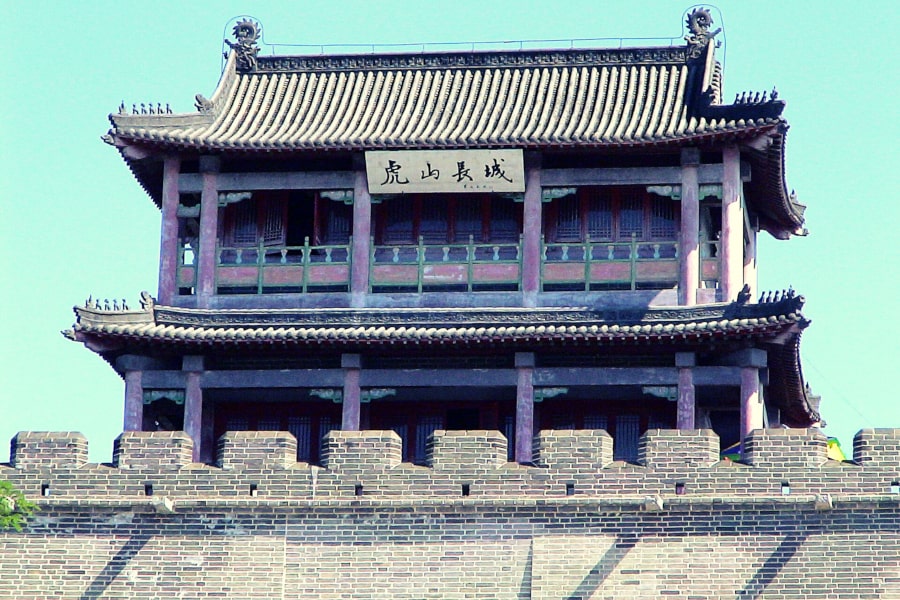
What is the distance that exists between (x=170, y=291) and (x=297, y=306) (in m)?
1.92

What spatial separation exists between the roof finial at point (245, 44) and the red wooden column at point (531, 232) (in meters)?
5.65

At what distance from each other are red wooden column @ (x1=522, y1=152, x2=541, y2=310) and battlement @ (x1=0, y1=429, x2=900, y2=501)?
630 centimetres

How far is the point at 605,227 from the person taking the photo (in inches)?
1448

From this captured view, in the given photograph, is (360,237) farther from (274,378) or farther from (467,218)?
(274,378)

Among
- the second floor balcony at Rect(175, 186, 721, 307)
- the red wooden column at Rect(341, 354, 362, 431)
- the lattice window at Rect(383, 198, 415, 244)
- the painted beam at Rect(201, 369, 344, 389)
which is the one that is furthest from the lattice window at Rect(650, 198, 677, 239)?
the painted beam at Rect(201, 369, 344, 389)

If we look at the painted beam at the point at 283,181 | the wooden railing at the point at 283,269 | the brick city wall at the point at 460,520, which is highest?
the painted beam at the point at 283,181

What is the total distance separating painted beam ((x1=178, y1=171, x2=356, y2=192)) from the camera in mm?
37062

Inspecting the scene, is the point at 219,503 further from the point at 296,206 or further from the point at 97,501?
the point at 296,206

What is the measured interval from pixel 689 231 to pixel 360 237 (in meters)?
4.88

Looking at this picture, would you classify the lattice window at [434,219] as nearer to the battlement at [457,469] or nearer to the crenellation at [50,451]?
the battlement at [457,469]

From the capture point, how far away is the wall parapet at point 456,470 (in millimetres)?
29172

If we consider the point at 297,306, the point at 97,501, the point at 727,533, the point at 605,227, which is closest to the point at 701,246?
the point at 605,227

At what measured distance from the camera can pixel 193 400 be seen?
118 feet

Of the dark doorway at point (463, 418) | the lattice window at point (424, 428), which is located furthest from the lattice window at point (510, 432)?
the lattice window at point (424, 428)
